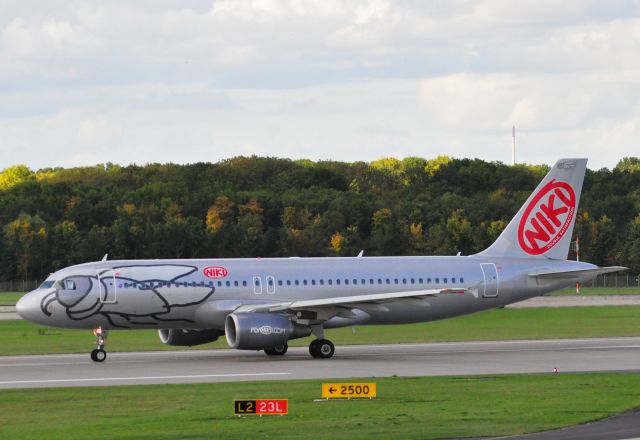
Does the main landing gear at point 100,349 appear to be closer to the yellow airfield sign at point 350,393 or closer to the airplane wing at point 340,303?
the airplane wing at point 340,303

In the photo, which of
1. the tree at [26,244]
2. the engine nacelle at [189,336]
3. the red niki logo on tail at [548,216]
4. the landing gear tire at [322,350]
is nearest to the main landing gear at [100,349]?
the engine nacelle at [189,336]

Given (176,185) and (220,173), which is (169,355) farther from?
(220,173)

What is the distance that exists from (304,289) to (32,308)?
953 cm

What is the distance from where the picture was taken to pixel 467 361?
139 feet

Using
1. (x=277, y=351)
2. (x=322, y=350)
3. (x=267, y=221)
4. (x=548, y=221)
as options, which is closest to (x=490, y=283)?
(x=548, y=221)

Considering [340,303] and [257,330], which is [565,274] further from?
[257,330]

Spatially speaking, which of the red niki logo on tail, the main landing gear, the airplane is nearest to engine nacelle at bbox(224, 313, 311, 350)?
the airplane

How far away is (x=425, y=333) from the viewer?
185ft

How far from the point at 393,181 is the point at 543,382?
402 feet

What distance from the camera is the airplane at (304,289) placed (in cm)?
4400

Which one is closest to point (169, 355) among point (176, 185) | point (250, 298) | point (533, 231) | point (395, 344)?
point (250, 298)

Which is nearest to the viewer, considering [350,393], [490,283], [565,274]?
[350,393]

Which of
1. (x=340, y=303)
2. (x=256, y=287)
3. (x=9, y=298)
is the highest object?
(x=256, y=287)

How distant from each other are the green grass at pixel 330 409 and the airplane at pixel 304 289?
8.67 metres
